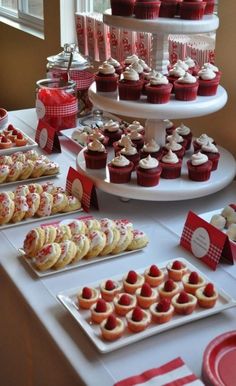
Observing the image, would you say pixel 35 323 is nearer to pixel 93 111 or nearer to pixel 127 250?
pixel 127 250

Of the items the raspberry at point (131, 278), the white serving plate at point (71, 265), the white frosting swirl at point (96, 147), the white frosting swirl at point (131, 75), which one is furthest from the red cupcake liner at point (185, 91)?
the raspberry at point (131, 278)

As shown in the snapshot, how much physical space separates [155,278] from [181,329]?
12 centimetres

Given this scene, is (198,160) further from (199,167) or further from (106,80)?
(106,80)

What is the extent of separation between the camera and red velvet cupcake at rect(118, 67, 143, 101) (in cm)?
144

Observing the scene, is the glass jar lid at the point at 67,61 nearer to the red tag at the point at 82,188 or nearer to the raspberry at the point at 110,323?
the red tag at the point at 82,188

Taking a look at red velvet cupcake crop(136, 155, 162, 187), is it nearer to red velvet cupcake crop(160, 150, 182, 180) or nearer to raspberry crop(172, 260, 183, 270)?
red velvet cupcake crop(160, 150, 182, 180)

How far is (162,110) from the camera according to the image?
139cm

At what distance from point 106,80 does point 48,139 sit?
1.42ft

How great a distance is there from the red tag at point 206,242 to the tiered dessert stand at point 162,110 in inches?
5.4

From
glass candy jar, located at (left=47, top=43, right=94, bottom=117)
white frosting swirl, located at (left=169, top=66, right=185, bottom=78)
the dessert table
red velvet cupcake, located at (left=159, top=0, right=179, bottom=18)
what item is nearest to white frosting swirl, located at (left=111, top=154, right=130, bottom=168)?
the dessert table

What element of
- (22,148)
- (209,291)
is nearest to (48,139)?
(22,148)

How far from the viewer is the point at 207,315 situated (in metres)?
1.09

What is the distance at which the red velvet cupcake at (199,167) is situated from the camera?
1.46m

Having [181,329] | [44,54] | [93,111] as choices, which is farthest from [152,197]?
[44,54]
